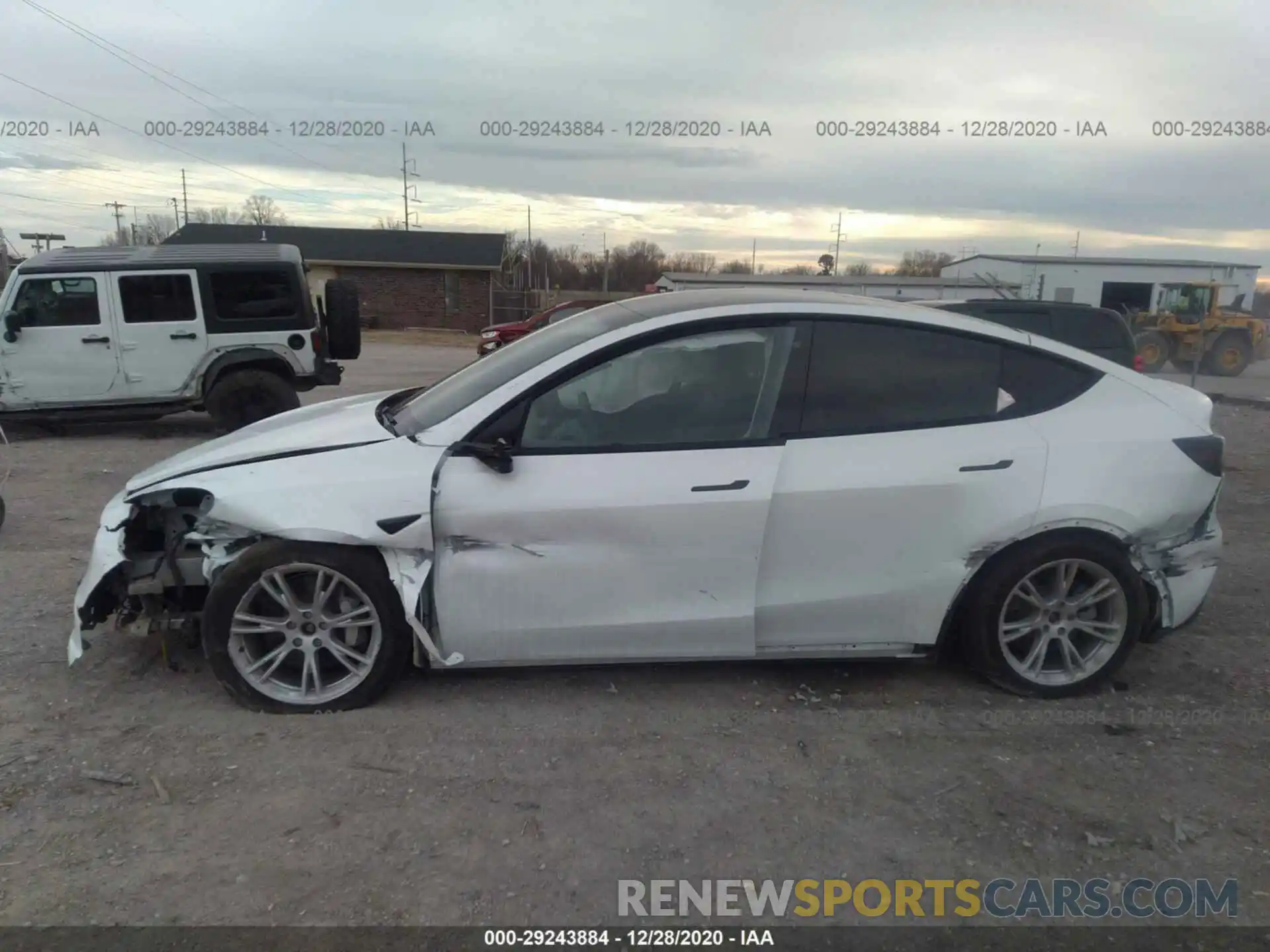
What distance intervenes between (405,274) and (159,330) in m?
31.4

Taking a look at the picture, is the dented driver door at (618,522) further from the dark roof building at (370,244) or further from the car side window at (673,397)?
the dark roof building at (370,244)

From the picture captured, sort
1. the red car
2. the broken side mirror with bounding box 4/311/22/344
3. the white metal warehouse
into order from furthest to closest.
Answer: the white metal warehouse → the red car → the broken side mirror with bounding box 4/311/22/344

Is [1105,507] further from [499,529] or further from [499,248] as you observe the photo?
[499,248]

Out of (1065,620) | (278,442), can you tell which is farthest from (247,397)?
(1065,620)

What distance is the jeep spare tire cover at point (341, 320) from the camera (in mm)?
10430

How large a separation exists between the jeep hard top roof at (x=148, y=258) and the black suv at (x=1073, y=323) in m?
7.26

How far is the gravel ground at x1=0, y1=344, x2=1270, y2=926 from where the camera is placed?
2580 millimetres

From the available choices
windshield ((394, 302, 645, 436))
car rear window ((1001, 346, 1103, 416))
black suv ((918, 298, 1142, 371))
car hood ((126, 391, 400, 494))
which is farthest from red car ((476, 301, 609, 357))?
car rear window ((1001, 346, 1103, 416))

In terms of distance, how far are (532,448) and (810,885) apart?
70.6 inches

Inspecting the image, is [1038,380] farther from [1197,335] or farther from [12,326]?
[1197,335]

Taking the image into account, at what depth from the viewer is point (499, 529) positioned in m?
3.36

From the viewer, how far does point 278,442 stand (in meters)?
3.70

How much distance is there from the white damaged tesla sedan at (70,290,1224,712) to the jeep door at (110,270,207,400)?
6.93 meters

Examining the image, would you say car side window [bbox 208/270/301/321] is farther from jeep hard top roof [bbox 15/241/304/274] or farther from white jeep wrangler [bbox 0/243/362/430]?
jeep hard top roof [bbox 15/241/304/274]
